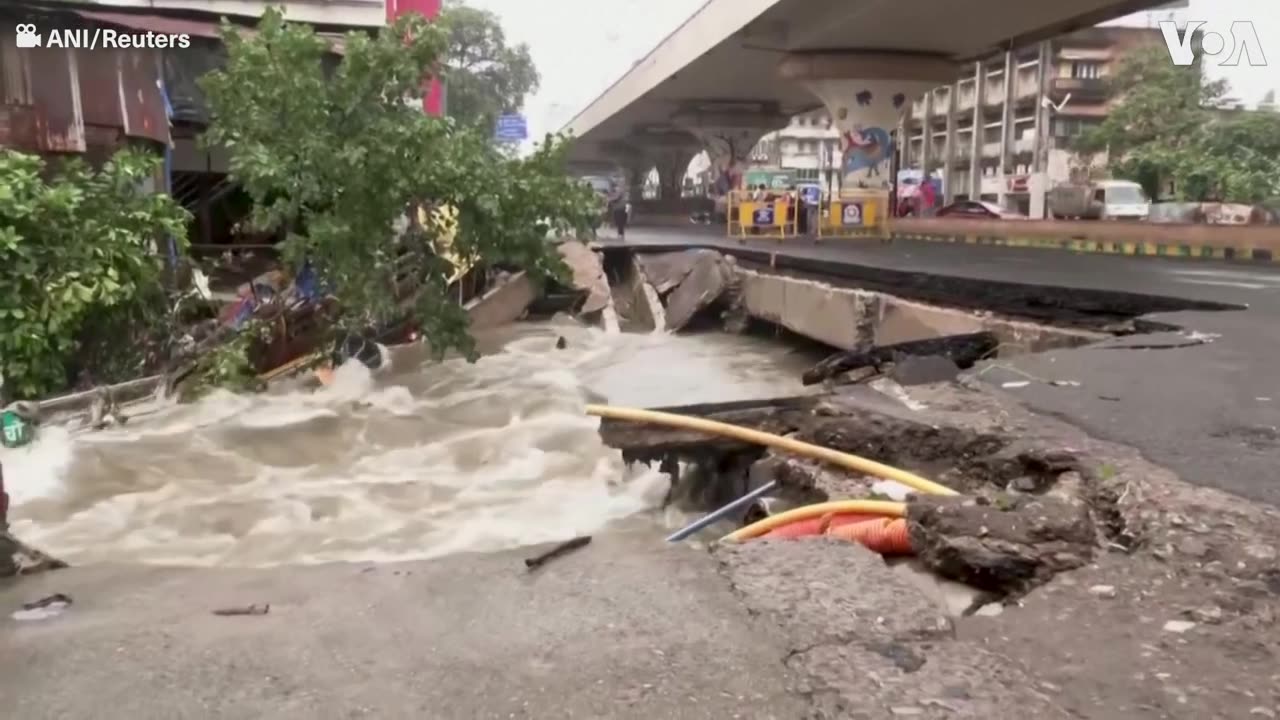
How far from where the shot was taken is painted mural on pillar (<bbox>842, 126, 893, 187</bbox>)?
25.3 meters

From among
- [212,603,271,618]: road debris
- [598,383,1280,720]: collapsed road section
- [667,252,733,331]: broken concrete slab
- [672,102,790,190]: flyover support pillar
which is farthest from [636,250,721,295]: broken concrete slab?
[672,102,790,190]: flyover support pillar

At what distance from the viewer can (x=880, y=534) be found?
3.49 meters

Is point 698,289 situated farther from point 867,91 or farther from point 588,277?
point 867,91

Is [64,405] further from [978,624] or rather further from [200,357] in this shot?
[978,624]

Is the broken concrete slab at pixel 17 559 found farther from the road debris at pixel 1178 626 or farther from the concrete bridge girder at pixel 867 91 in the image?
the concrete bridge girder at pixel 867 91

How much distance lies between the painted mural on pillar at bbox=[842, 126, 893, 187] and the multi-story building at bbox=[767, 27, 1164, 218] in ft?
63.2

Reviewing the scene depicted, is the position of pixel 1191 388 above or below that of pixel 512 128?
below

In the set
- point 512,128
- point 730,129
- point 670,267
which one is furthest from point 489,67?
point 670,267

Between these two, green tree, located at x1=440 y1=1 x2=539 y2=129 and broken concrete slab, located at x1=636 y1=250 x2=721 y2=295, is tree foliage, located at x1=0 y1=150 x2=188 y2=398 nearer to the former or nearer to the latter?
broken concrete slab, located at x1=636 y1=250 x2=721 y2=295

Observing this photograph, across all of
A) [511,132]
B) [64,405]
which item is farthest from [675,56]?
[64,405]

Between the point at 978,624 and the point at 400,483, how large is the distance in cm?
608

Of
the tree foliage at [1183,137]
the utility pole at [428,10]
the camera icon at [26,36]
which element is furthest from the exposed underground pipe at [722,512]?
the tree foliage at [1183,137]

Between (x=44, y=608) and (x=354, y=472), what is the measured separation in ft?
17.3

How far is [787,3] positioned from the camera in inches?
795
